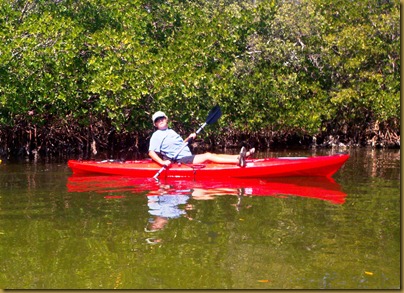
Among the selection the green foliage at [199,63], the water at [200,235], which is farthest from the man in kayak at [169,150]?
the green foliage at [199,63]

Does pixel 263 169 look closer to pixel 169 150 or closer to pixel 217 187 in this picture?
pixel 217 187

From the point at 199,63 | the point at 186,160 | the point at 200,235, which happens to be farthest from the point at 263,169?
the point at 199,63

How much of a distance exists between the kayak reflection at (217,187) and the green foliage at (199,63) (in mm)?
3693

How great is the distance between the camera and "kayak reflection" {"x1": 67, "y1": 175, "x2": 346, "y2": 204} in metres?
10.0

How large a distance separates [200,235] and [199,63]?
33.8ft

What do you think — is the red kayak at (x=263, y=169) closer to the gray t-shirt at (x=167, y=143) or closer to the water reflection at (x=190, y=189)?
the water reflection at (x=190, y=189)

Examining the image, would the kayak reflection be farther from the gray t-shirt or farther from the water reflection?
the gray t-shirt

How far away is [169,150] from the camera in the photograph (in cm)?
1152

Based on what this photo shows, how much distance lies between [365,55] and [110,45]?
708 centimetres

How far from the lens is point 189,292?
548cm

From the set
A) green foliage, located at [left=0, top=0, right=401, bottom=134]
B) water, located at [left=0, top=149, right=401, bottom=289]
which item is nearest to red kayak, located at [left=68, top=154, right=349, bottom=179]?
water, located at [left=0, top=149, right=401, bottom=289]

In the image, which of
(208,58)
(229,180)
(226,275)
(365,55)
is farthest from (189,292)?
(365,55)

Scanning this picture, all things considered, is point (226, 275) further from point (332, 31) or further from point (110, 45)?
point (332, 31)

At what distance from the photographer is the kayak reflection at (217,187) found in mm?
10047
